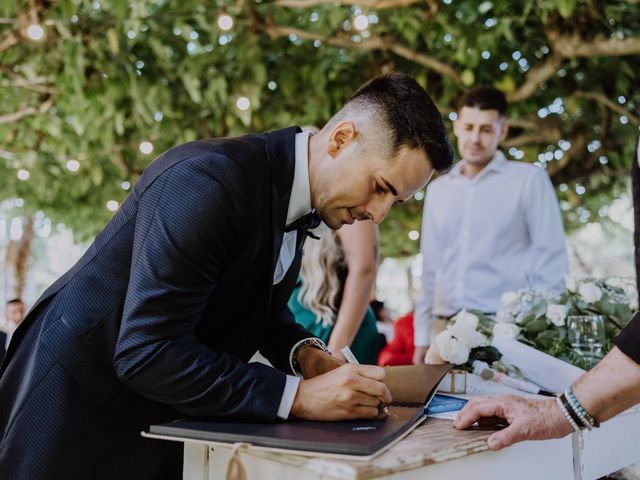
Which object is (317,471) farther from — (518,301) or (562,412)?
(518,301)

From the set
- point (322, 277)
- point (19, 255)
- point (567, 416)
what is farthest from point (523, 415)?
point (19, 255)

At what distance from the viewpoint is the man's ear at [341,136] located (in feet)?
4.97

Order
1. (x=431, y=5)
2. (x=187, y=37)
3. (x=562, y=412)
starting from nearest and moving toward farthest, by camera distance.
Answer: (x=562, y=412)
(x=431, y=5)
(x=187, y=37)

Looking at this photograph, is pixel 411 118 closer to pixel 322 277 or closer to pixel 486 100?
pixel 322 277

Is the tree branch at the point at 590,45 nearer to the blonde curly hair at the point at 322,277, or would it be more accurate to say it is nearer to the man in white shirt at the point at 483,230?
the man in white shirt at the point at 483,230

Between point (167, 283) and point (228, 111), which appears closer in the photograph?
point (167, 283)

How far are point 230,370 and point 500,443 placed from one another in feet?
1.66

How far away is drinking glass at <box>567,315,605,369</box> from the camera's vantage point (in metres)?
2.13

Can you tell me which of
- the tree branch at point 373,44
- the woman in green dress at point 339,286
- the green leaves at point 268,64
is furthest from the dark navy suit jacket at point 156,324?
the tree branch at point 373,44

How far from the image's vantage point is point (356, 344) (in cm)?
329

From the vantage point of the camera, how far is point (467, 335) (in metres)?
2.05

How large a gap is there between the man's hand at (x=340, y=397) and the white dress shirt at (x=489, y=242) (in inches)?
79.9

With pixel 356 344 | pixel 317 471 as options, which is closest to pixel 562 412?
pixel 317 471

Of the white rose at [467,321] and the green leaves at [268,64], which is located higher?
the green leaves at [268,64]
